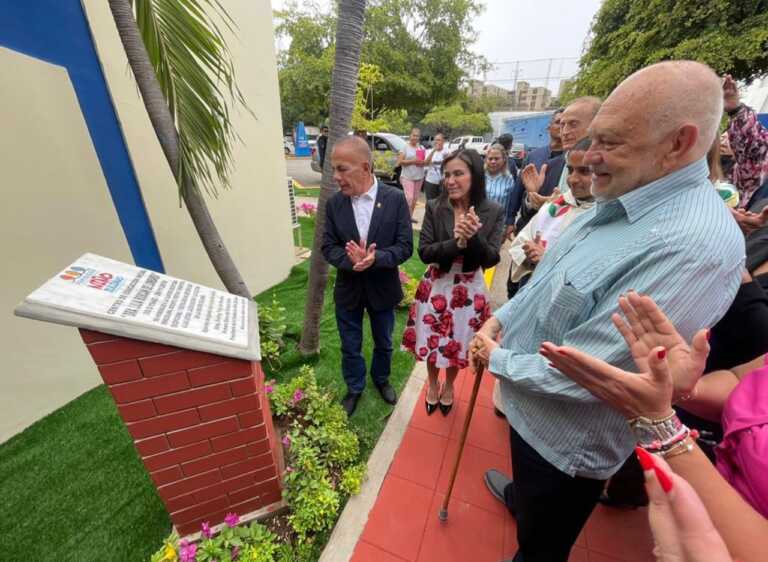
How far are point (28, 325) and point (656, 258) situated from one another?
11.7 ft

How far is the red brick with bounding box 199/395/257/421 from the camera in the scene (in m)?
1.43

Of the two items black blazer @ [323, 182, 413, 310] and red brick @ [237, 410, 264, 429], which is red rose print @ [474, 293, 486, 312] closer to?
black blazer @ [323, 182, 413, 310]

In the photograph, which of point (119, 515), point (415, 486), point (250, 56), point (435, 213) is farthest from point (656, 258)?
point (250, 56)

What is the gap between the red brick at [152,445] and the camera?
1370 mm

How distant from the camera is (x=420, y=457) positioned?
2.21 meters

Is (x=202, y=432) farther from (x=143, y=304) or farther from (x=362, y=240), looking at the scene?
(x=362, y=240)

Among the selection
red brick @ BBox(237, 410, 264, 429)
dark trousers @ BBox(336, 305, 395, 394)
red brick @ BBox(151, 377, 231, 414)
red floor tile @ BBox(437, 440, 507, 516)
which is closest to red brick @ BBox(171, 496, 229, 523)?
red brick @ BBox(237, 410, 264, 429)

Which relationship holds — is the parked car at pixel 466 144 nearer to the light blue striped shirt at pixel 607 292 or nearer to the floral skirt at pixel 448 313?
the floral skirt at pixel 448 313

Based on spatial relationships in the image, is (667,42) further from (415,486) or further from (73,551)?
(73,551)

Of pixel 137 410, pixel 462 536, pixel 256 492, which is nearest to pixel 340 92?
pixel 137 410

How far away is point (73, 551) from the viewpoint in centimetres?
166

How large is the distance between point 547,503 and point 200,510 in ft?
5.39

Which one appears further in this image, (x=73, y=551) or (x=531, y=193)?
(x=531, y=193)

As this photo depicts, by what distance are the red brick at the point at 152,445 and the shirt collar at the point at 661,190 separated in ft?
6.51
